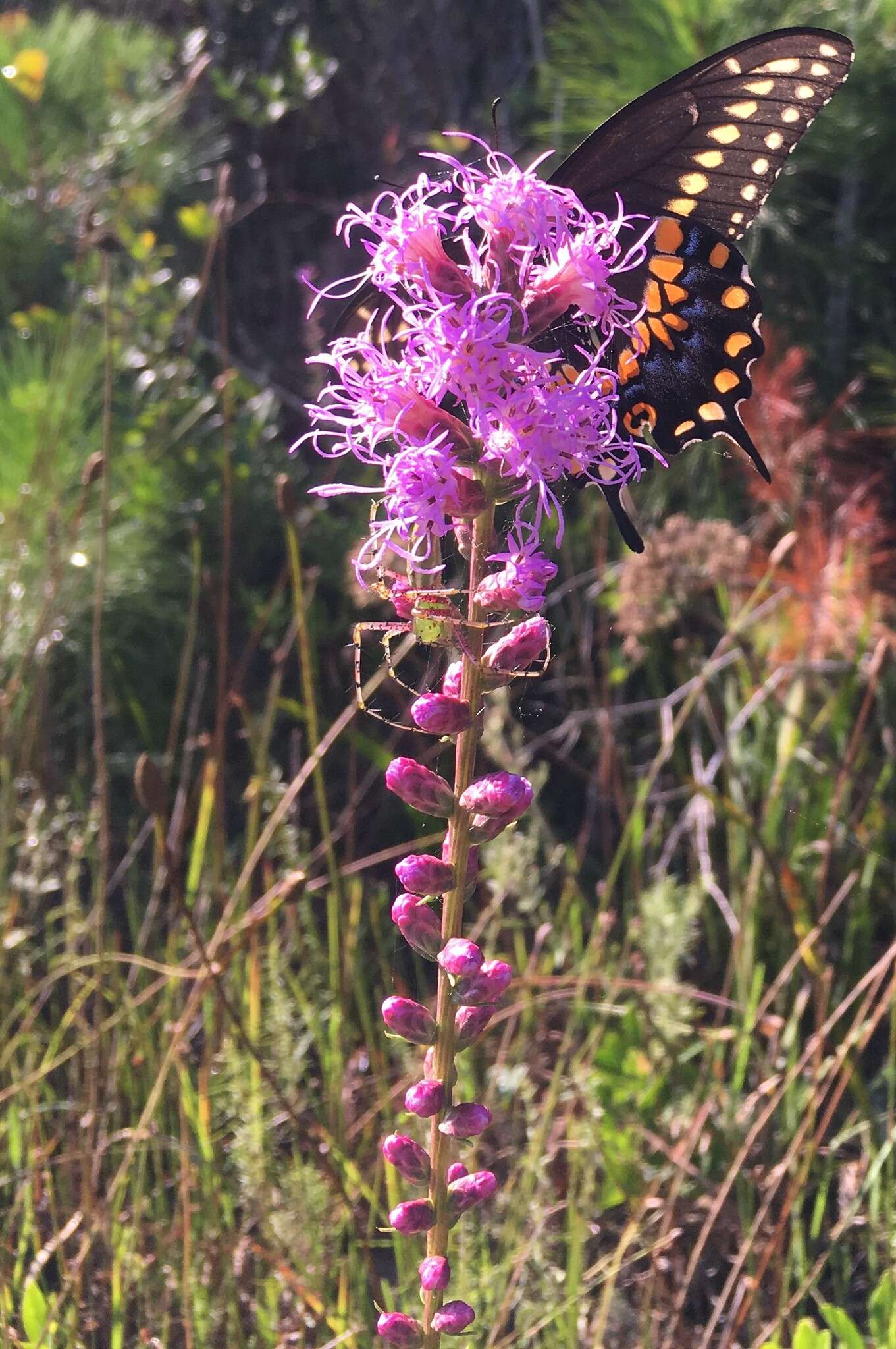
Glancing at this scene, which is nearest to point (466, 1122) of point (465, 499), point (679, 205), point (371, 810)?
point (465, 499)

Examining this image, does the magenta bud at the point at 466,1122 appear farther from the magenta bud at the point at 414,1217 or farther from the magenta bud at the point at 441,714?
the magenta bud at the point at 441,714

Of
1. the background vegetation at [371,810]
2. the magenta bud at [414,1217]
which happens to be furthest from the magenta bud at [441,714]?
the magenta bud at [414,1217]

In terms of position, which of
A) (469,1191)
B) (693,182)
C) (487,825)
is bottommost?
(469,1191)

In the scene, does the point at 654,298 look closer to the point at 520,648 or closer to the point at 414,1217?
the point at 520,648

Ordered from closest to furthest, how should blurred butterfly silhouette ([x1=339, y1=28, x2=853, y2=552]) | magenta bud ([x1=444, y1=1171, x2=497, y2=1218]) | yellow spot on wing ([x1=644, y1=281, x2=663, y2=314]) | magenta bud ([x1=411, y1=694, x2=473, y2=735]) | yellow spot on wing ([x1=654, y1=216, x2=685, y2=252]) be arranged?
magenta bud ([x1=411, y1=694, x2=473, y2=735]) < magenta bud ([x1=444, y1=1171, x2=497, y2=1218]) < blurred butterfly silhouette ([x1=339, y1=28, x2=853, y2=552]) < yellow spot on wing ([x1=654, y1=216, x2=685, y2=252]) < yellow spot on wing ([x1=644, y1=281, x2=663, y2=314])

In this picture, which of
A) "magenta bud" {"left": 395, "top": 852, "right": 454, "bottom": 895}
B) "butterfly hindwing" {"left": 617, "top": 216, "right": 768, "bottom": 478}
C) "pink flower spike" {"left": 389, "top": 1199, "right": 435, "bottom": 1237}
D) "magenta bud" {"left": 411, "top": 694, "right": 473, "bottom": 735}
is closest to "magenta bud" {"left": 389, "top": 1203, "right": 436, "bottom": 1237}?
"pink flower spike" {"left": 389, "top": 1199, "right": 435, "bottom": 1237}

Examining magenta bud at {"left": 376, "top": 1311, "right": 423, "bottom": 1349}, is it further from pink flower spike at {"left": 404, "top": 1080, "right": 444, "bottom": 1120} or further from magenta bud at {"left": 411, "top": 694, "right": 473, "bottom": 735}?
magenta bud at {"left": 411, "top": 694, "right": 473, "bottom": 735}

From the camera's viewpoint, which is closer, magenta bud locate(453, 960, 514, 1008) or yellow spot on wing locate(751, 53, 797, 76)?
magenta bud locate(453, 960, 514, 1008)
